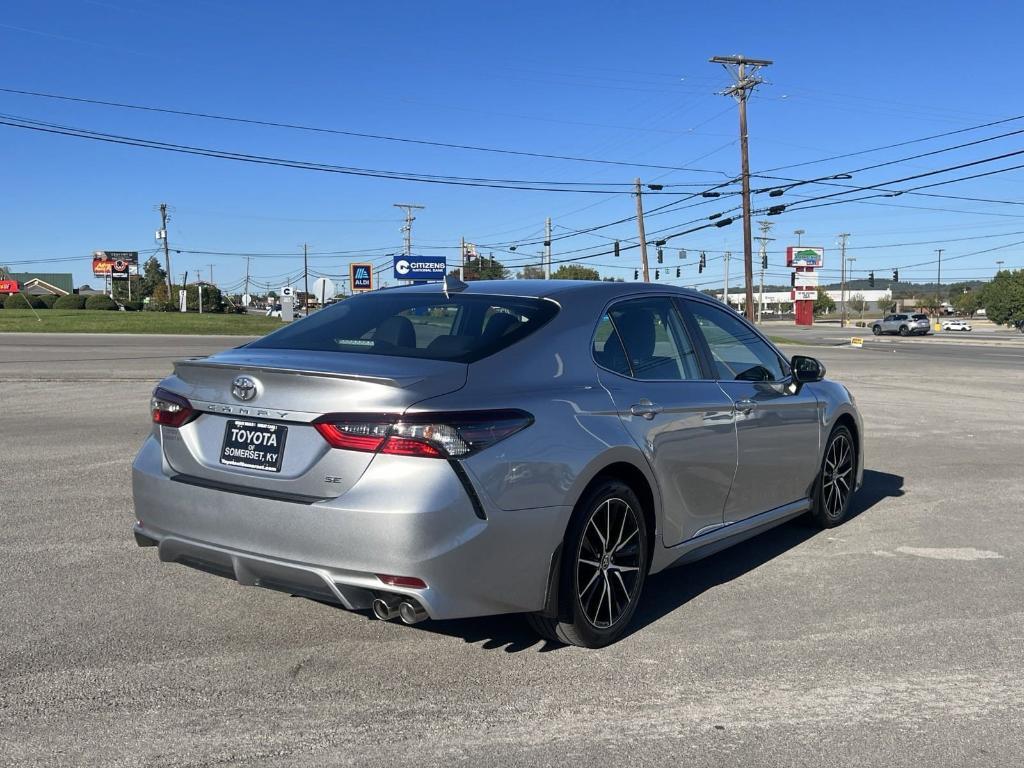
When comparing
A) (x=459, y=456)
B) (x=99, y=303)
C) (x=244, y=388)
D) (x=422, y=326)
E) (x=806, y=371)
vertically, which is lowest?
(x=459, y=456)

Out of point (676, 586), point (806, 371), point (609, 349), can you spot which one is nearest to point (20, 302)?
point (806, 371)

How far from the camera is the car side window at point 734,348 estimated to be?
507 cm

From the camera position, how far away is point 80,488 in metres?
6.95

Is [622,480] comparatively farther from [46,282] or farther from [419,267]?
[46,282]

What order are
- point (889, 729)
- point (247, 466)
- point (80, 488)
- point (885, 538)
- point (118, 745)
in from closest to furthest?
point (118, 745), point (889, 729), point (247, 466), point (885, 538), point (80, 488)

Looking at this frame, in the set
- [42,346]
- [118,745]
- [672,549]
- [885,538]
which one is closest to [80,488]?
[118,745]

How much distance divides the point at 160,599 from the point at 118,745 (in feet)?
5.03

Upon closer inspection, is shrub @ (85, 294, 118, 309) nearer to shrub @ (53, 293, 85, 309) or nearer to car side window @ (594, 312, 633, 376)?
shrub @ (53, 293, 85, 309)

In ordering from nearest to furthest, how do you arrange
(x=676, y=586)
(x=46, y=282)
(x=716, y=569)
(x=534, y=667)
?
(x=534, y=667) → (x=676, y=586) → (x=716, y=569) → (x=46, y=282)

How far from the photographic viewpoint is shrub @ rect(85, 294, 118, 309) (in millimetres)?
75875

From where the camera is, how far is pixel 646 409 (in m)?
4.18

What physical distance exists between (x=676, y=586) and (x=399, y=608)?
6.71 ft

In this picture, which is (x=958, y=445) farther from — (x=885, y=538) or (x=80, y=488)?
(x=80, y=488)

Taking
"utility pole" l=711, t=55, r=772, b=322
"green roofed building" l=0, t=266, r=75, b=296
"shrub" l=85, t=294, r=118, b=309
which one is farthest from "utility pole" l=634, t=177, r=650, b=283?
"green roofed building" l=0, t=266, r=75, b=296
